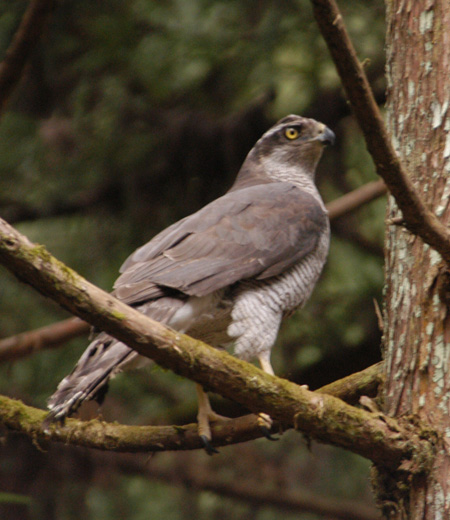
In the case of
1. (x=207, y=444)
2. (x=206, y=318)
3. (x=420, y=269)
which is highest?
(x=420, y=269)

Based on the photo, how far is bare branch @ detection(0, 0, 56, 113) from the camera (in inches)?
152

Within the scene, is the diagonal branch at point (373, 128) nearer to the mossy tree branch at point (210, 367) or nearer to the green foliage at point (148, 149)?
the mossy tree branch at point (210, 367)

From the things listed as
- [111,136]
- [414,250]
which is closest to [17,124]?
[111,136]

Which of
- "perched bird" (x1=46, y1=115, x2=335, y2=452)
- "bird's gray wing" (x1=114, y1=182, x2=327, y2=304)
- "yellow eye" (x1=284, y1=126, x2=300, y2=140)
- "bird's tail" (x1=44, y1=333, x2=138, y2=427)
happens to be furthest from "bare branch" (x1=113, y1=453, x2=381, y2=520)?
"bird's tail" (x1=44, y1=333, x2=138, y2=427)

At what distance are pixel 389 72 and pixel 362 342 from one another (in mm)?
1770

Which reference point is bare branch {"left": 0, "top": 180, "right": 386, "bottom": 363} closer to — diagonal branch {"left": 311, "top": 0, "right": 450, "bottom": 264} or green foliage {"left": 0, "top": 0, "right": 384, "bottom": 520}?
green foliage {"left": 0, "top": 0, "right": 384, "bottom": 520}

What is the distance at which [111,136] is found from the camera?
477 centimetres

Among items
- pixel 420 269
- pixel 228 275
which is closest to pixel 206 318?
pixel 228 275

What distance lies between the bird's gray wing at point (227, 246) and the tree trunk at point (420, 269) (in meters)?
0.59

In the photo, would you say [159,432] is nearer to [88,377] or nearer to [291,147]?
[88,377]

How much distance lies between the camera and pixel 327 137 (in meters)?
4.15

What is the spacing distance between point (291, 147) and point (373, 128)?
2.40 metres

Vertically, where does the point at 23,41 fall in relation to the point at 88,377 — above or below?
above

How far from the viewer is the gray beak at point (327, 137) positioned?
4.14m
